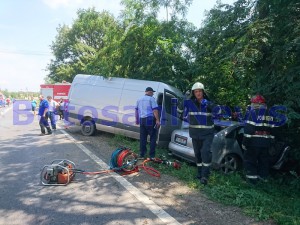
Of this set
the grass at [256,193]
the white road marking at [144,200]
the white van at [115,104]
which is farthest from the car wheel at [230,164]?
the white road marking at [144,200]

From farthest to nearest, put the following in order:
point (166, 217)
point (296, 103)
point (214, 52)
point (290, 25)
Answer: point (214, 52), point (290, 25), point (296, 103), point (166, 217)

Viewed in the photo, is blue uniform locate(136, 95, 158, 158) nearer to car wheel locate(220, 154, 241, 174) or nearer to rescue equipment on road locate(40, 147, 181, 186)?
rescue equipment on road locate(40, 147, 181, 186)

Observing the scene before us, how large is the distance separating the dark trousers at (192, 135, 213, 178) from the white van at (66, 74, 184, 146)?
2632 millimetres

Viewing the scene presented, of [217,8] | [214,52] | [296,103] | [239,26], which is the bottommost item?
[296,103]

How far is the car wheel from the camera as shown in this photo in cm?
657

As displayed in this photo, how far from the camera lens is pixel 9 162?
675 cm

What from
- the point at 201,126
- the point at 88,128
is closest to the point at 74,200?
the point at 201,126

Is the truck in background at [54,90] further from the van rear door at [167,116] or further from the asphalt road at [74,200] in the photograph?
the asphalt road at [74,200]

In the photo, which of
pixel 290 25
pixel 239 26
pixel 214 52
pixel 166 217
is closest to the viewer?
pixel 166 217

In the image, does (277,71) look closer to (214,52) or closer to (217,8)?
(214,52)

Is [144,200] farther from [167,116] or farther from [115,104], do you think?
[115,104]

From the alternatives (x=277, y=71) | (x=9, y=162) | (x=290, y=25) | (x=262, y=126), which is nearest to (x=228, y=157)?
(x=262, y=126)

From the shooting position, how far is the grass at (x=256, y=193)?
4148mm

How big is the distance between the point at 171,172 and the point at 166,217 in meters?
2.24
